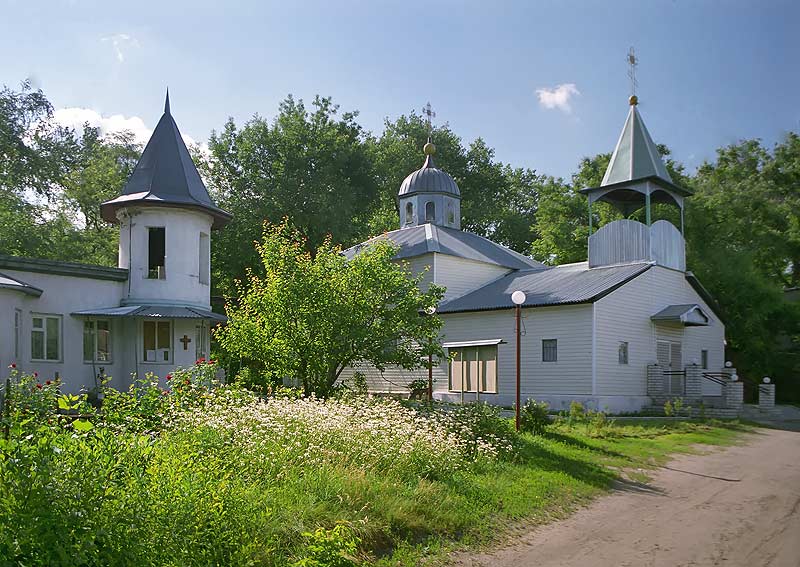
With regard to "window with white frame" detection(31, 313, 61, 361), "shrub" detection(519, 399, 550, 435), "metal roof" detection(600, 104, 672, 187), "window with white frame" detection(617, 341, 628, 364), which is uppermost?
"metal roof" detection(600, 104, 672, 187)

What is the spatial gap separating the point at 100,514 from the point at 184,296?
1783cm

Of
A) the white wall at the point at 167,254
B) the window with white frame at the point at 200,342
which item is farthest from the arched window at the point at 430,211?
the window with white frame at the point at 200,342

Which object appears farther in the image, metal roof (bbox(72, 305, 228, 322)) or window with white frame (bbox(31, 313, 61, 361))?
metal roof (bbox(72, 305, 228, 322))

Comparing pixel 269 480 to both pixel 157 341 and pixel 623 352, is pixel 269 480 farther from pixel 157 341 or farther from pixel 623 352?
pixel 623 352

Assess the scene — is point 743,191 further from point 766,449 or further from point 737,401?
point 766,449

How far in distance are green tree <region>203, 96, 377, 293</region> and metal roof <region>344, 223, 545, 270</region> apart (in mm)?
6757

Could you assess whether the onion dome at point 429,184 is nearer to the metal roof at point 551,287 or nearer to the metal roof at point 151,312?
the metal roof at point 551,287

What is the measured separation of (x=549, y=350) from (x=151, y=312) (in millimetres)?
12477

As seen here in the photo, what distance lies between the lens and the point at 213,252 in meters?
38.9

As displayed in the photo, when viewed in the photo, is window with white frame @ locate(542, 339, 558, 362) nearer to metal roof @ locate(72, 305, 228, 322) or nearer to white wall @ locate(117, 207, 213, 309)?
metal roof @ locate(72, 305, 228, 322)

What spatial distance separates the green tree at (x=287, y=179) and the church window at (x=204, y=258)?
1393cm


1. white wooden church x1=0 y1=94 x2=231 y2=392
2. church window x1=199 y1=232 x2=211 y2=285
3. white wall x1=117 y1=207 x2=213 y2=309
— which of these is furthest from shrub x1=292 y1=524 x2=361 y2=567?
church window x1=199 y1=232 x2=211 y2=285

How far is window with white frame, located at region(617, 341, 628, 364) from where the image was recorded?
24859 mm

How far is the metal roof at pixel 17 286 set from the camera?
56.0 feet
